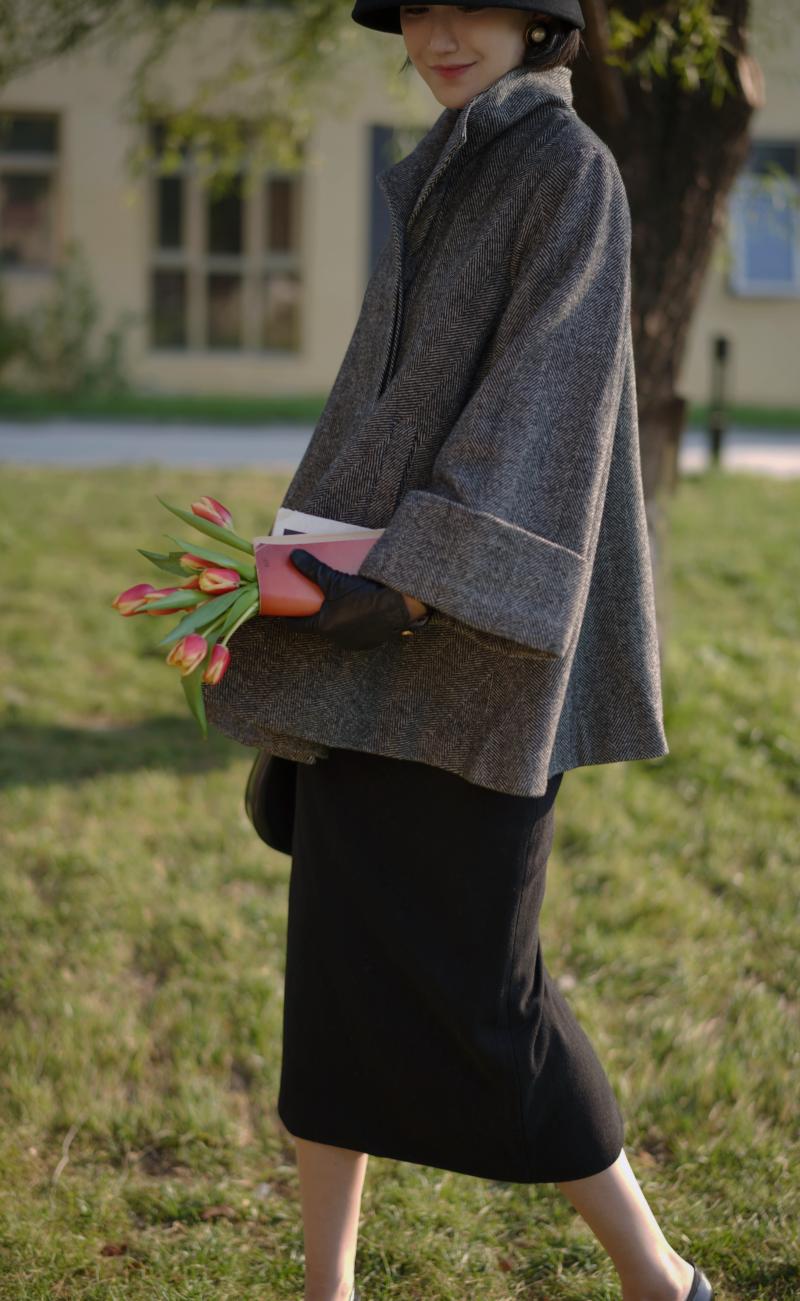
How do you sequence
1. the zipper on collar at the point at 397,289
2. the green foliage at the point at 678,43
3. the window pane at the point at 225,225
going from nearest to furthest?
the zipper on collar at the point at 397,289
the green foliage at the point at 678,43
the window pane at the point at 225,225

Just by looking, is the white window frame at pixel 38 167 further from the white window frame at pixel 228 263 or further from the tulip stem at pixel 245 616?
the tulip stem at pixel 245 616

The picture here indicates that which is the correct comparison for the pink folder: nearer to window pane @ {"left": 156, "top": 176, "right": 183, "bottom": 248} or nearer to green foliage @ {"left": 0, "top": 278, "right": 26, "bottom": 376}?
green foliage @ {"left": 0, "top": 278, "right": 26, "bottom": 376}

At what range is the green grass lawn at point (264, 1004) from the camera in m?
2.58

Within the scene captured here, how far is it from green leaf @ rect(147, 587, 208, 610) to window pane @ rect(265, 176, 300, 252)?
15357mm

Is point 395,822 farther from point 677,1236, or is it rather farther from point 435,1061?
point 677,1236

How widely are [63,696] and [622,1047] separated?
3.13m

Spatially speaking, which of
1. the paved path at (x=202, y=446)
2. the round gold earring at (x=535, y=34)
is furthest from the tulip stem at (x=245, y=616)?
the paved path at (x=202, y=446)

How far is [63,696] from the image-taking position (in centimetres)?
575

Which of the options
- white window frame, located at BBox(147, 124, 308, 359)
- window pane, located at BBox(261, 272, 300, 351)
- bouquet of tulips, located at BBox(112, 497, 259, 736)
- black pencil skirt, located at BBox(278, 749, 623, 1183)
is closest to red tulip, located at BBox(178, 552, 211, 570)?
bouquet of tulips, located at BBox(112, 497, 259, 736)

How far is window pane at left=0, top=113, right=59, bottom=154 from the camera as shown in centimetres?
1609

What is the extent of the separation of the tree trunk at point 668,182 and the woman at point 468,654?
277 cm

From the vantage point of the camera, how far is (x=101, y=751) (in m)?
5.16

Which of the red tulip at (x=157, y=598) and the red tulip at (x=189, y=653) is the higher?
the red tulip at (x=157, y=598)

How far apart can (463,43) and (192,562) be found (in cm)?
77
